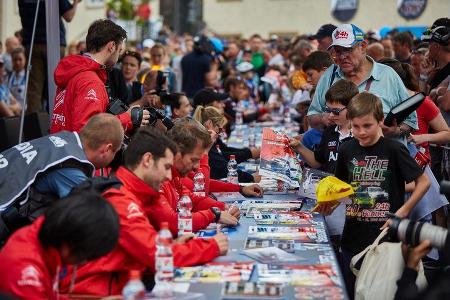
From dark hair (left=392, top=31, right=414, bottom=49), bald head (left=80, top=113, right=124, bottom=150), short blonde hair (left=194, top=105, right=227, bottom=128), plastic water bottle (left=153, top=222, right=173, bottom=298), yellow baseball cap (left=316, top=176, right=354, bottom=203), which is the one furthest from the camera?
dark hair (left=392, top=31, right=414, bottom=49)

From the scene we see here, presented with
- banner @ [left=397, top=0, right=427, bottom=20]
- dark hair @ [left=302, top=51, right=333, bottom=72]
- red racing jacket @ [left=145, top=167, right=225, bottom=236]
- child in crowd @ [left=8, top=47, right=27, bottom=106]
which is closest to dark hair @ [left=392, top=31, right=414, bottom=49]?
dark hair @ [left=302, top=51, right=333, bottom=72]

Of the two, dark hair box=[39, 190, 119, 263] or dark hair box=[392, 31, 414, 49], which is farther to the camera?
dark hair box=[392, 31, 414, 49]

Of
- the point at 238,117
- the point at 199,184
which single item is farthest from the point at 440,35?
the point at 238,117

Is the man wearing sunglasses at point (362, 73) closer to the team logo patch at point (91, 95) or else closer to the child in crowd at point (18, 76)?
the team logo patch at point (91, 95)

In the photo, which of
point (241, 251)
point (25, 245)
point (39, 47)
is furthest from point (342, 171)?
point (39, 47)

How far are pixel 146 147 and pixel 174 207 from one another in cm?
120

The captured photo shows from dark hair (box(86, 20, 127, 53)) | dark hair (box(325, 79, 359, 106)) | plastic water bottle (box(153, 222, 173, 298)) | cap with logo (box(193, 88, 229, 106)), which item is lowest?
cap with logo (box(193, 88, 229, 106))

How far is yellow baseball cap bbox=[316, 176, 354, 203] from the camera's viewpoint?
4.93 m

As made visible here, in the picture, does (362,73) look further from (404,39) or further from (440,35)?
(404,39)

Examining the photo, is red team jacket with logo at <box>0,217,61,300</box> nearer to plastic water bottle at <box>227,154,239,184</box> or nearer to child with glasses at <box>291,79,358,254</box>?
child with glasses at <box>291,79,358,254</box>

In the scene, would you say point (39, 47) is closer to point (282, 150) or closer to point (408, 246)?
point (282, 150)

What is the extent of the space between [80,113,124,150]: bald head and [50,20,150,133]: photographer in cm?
107

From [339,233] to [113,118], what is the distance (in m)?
1.92

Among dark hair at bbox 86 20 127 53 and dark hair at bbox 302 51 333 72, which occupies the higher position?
dark hair at bbox 86 20 127 53
